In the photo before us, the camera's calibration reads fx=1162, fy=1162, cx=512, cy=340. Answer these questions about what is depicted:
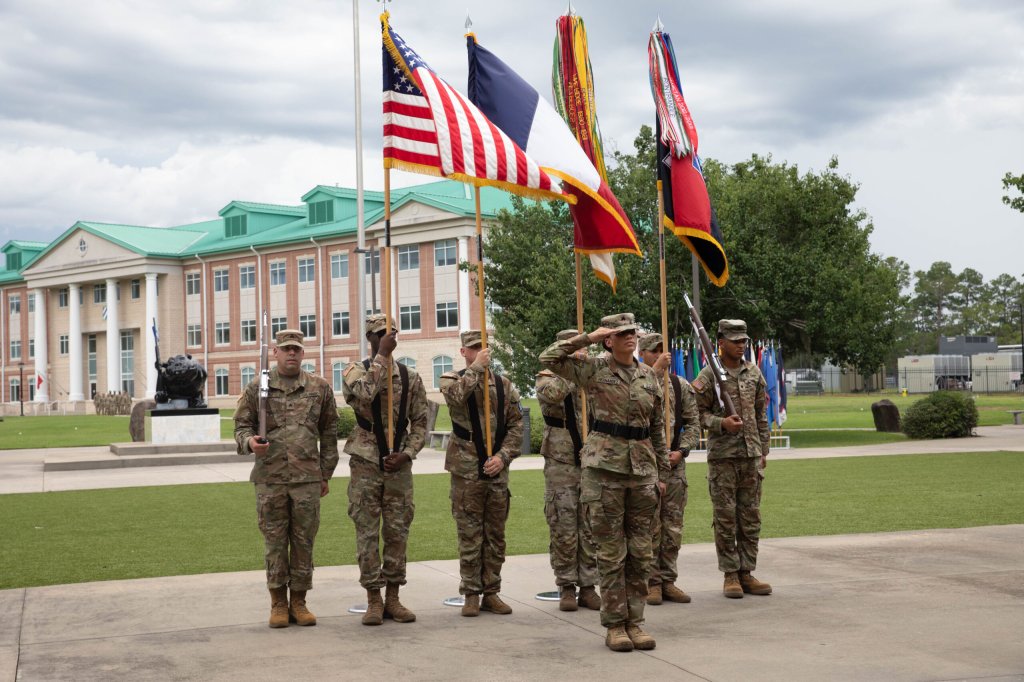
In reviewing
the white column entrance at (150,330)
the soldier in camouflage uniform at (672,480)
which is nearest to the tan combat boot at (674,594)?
the soldier in camouflage uniform at (672,480)

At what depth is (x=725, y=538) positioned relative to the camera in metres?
9.04

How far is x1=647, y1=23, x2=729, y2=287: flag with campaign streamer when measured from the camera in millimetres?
10734

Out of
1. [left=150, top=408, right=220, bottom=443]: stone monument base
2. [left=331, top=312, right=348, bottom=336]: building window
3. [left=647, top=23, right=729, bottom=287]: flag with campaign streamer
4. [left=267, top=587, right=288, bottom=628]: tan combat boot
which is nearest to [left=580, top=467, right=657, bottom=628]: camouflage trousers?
[left=267, top=587, right=288, bottom=628]: tan combat boot

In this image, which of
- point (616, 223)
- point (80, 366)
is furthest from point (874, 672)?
point (80, 366)

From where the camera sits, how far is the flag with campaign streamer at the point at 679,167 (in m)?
10.7

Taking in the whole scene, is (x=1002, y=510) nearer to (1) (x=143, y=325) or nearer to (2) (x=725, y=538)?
(2) (x=725, y=538)

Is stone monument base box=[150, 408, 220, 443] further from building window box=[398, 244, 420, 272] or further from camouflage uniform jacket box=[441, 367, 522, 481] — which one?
building window box=[398, 244, 420, 272]

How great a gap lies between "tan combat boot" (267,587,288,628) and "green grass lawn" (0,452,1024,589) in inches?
116

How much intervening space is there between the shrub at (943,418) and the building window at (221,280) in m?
57.9

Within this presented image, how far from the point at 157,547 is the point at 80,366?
269 feet

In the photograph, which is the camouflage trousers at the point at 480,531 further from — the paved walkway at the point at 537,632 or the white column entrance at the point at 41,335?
the white column entrance at the point at 41,335

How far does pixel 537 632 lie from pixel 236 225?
76.5m

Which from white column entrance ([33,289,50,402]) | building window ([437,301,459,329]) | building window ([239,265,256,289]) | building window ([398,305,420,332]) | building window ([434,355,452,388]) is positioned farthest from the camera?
white column entrance ([33,289,50,402])

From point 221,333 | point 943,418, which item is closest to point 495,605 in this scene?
point 943,418
